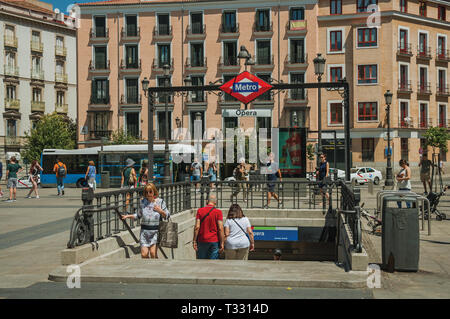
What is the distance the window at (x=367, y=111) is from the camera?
4928 cm

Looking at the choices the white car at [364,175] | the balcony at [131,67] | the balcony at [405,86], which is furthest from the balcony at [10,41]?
the balcony at [405,86]

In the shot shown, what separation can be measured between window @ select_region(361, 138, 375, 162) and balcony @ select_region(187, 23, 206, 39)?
17.9 m

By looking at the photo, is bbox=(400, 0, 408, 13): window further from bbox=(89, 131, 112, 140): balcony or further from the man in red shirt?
the man in red shirt

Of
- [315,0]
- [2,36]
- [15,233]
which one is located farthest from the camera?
[2,36]

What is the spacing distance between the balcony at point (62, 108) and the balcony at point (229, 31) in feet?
75.4

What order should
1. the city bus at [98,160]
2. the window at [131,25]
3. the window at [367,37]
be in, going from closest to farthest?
the city bus at [98,160] < the window at [367,37] < the window at [131,25]

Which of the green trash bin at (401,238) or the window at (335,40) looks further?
the window at (335,40)

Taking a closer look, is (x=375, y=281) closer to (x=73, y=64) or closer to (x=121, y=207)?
(x=121, y=207)

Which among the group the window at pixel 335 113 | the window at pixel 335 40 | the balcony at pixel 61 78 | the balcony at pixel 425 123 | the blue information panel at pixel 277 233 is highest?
the window at pixel 335 40

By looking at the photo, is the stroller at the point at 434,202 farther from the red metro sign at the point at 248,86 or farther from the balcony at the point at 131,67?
the balcony at the point at 131,67

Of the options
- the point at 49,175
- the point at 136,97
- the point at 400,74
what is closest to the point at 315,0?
the point at 400,74

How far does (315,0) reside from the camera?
49.6m

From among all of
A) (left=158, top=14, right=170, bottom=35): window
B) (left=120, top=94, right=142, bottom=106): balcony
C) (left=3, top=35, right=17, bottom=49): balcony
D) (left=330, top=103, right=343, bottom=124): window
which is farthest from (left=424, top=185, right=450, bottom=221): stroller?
(left=3, top=35, right=17, bottom=49): balcony
